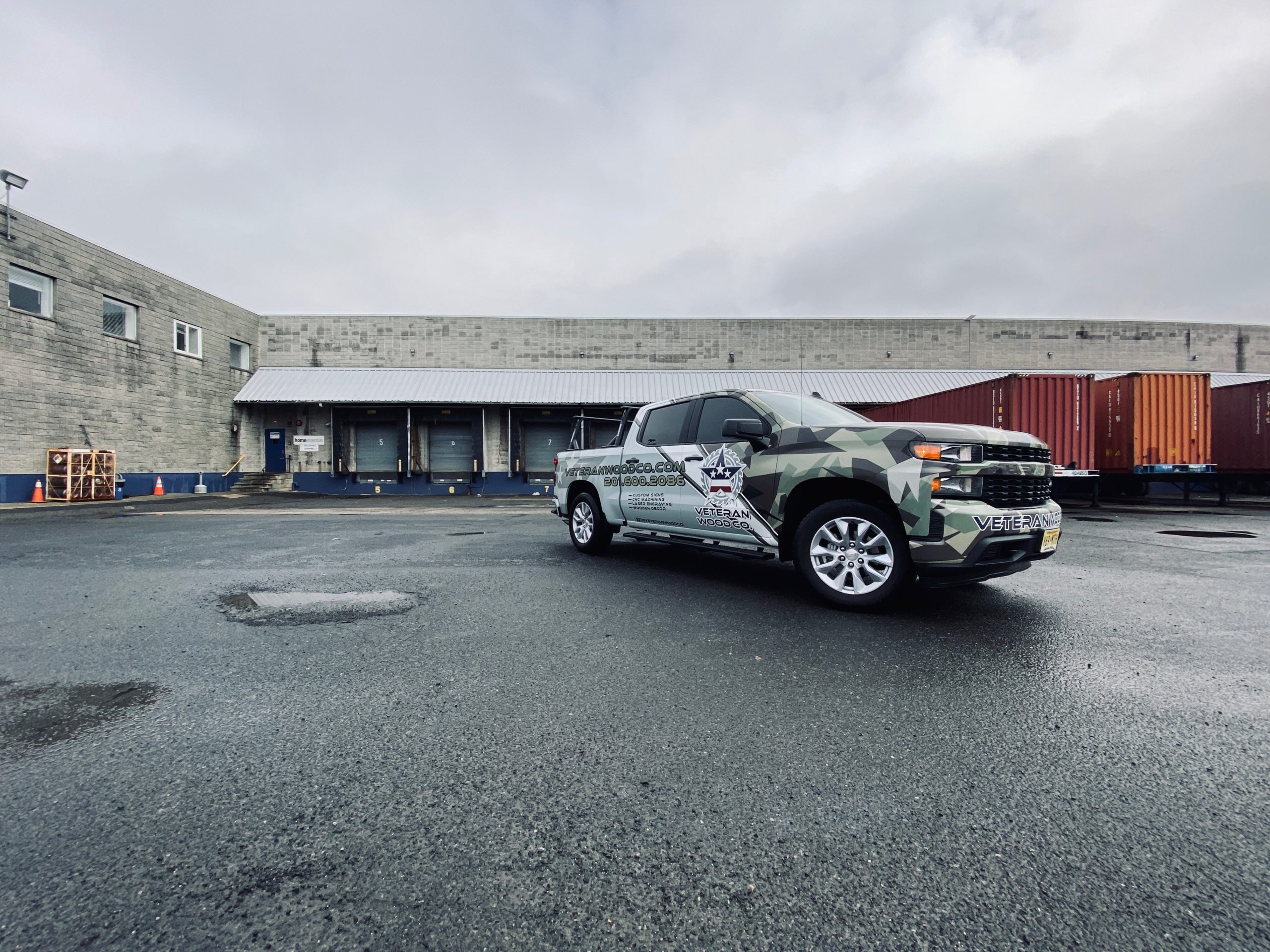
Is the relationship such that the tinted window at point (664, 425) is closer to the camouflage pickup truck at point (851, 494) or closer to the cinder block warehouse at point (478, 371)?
the camouflage pickup truck at point (851, 494)

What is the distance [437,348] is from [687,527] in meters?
21.6

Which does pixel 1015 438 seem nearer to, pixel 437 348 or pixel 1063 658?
pixel 1063 658

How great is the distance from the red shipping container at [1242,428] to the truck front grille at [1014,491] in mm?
16748

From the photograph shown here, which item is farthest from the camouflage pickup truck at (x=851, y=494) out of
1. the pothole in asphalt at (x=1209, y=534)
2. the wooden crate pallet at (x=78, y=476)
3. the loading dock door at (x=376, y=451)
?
the loading dock door at (x=376, y=451)

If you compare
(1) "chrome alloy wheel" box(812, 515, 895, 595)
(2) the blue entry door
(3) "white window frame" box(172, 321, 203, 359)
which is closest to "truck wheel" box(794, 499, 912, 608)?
(1) "chrome alloy wheel" box(812, 515, 895, 595)

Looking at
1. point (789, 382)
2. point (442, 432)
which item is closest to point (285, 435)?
point (442, 432)

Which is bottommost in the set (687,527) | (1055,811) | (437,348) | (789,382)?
(1055,811)

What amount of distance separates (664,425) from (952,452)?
10.0 feet

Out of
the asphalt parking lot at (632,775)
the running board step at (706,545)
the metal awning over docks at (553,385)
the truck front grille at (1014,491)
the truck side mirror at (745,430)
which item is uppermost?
the metal awning over docks at (553,385)

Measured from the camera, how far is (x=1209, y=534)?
30.6 ft

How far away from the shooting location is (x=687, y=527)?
5.93 meters

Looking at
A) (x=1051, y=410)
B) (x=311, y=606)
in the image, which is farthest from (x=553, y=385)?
(x=311, y=606)

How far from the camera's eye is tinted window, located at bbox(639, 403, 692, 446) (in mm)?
6203

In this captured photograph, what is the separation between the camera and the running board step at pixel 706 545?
5164mm
